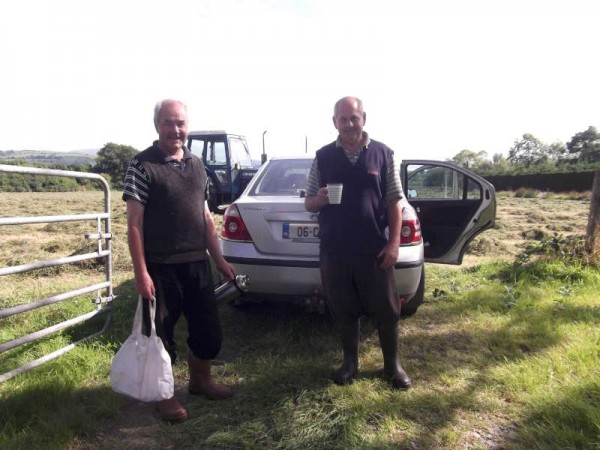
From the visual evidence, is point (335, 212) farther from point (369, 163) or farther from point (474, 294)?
point (474, 294)

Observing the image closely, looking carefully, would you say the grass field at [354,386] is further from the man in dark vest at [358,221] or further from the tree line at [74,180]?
the tree line at [74,180]

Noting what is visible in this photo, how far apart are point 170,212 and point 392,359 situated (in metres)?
1.77

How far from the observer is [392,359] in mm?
3100

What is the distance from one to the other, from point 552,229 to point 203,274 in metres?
11.9

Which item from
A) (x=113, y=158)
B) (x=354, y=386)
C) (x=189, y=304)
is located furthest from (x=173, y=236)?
(x=113, y=158)

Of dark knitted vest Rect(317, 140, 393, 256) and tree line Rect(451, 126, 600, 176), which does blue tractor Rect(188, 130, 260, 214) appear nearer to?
dark knitted vest Rect(317, 140, 393, 256)

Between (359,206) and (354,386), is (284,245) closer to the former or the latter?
(359,206)

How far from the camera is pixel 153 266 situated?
2.63 meters

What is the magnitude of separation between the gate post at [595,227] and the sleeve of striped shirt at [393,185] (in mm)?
4338

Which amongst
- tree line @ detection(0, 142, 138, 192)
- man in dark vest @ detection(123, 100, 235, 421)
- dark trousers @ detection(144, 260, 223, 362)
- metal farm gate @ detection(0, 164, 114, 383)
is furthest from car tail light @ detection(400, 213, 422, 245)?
tree line @ detection(0, 142, 138, 192)

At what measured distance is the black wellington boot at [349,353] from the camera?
3094 mm

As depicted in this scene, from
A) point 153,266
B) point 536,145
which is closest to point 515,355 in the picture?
point 153,266

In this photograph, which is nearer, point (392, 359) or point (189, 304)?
point (189, 304)

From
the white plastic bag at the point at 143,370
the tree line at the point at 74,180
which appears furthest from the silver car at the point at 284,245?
the tree line at the point at 74,180
